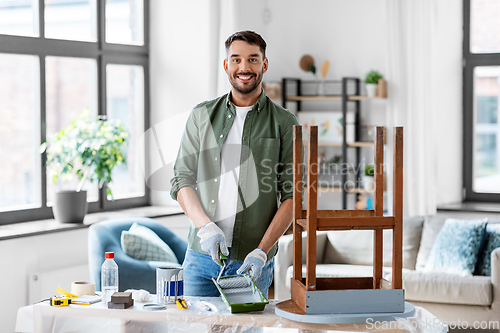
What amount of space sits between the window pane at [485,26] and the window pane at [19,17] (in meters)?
3.42

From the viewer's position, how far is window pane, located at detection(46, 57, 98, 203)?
14.1 feet

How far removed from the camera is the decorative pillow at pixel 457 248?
3988 mm

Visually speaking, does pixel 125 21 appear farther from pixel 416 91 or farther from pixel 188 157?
pixel 188 157

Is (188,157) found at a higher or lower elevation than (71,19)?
Answer: lower

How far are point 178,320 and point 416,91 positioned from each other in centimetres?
348

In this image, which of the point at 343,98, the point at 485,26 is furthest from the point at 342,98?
the point at 485,26

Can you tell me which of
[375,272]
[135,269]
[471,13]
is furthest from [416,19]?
[375,272]

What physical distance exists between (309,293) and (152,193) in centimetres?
344

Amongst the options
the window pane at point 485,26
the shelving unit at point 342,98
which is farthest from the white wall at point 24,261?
the window pane at point 485,26

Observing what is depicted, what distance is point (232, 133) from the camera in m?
2.24

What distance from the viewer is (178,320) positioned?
1.86 m

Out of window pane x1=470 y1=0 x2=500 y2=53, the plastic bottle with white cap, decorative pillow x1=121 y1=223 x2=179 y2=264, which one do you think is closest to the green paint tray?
the plastic bottle with white cap

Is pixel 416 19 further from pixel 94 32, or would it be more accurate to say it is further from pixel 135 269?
pixel 135 269

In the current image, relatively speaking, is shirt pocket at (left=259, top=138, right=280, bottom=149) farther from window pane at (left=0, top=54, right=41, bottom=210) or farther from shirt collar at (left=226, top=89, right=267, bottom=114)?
window pane at (left=0, top=54, right=41, bottom=210)
